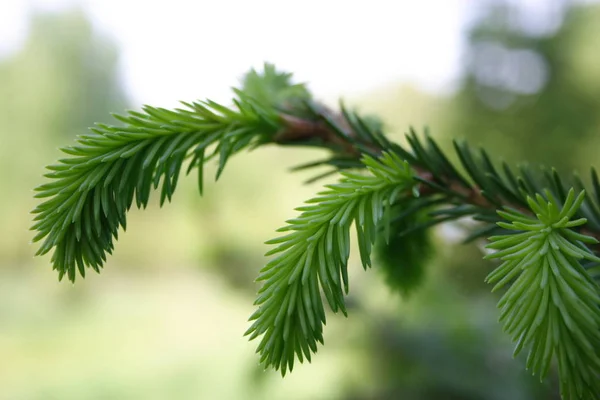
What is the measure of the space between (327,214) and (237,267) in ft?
2.66

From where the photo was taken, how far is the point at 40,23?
3938mm

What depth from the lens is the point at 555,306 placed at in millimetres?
136

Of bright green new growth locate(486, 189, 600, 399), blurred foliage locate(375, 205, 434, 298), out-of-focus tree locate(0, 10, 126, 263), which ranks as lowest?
bright green new growth locate(486, 189, 600, 399)

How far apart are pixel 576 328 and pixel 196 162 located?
0.16 metres

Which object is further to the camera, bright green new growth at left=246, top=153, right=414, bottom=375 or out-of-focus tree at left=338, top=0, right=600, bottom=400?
out-of-focus tree at left=338, top=0, right=600, bottom=400

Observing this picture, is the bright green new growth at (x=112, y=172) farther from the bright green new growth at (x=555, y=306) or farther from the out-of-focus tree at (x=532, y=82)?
the out-of-focus tree at (x=532, y=82)

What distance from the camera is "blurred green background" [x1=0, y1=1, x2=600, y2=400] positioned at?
873 millimetres

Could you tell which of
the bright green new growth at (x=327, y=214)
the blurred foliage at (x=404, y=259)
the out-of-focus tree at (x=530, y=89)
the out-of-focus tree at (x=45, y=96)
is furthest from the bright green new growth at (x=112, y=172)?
the out-of-focus tree at (x=45, y=96)

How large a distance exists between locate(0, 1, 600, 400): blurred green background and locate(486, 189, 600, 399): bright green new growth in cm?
16

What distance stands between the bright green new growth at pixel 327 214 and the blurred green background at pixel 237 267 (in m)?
0.09

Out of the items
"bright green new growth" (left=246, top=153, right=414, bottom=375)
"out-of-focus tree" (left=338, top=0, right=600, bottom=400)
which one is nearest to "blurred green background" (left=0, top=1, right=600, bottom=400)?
"out-of-focus tree" (left=338, top=0, right=600, bottom=400)

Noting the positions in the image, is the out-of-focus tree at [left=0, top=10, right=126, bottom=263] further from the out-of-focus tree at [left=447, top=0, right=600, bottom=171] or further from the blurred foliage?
the blurred foliage

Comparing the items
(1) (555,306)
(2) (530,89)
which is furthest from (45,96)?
(1) (555,306)

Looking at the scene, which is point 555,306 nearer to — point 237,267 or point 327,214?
point 327,214
